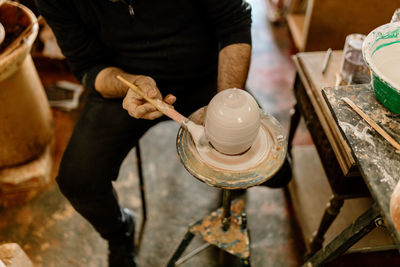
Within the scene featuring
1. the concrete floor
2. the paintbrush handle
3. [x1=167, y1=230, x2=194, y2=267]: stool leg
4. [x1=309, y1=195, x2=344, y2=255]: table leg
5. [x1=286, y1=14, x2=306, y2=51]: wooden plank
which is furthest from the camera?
[x1=286, y1=14, x2=306, y2=51]: wooden plank

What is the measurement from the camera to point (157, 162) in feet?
7.68

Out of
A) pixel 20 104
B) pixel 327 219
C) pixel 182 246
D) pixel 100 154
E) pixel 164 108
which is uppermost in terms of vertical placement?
pixel 164 108

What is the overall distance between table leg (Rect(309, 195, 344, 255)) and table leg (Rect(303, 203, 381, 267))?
0.81 feet

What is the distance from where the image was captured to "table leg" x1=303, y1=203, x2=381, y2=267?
100 cm

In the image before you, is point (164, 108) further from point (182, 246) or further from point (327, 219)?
point (327, 219)

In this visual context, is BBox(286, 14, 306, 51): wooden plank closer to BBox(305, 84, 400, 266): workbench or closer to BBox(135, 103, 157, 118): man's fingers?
BBox(305, 84, 400, 266): workbench

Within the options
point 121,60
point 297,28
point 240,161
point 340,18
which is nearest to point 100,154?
point 121,60

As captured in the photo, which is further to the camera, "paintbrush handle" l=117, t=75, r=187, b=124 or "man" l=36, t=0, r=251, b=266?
"man" l=36, t=0, r=251, b=266

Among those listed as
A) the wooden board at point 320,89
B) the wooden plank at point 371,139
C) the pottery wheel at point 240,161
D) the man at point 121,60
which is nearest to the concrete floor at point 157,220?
the man at point 121,60

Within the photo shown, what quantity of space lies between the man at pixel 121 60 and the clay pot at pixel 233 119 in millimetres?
479

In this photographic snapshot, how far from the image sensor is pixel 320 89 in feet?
4.77

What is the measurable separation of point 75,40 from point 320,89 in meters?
1.12

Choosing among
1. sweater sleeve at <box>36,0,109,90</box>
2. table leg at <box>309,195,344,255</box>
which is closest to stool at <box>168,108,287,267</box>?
table leg at <box>309,195,344,255</box>

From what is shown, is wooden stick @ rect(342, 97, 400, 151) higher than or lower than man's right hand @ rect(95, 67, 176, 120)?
higher
